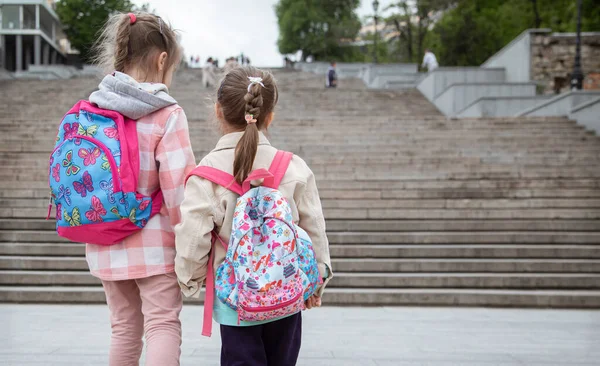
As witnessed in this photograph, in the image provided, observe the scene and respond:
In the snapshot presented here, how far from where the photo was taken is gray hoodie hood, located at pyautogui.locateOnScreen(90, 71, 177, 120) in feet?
8.61

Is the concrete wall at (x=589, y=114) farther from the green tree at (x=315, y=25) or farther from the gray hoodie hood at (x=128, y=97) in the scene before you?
the green tree at (x=315, y=25)

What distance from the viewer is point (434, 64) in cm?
2764

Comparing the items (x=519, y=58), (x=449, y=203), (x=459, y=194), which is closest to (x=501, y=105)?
(x=519, y=58)

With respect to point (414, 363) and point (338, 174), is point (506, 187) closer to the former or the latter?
point (338, 174)

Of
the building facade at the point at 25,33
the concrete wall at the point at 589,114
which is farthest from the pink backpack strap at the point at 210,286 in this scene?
the building facade at the point at 25,33

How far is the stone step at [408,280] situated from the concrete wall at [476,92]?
12.0m

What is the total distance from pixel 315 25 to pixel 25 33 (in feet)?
76.0

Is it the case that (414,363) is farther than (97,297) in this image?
No

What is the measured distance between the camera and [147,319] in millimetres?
2586

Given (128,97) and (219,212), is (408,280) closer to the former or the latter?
(219,212)

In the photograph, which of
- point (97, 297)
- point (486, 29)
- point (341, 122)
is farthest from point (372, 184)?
point (486, 29)

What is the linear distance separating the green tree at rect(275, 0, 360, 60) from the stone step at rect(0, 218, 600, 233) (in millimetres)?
44110

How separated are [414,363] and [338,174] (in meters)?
6.02

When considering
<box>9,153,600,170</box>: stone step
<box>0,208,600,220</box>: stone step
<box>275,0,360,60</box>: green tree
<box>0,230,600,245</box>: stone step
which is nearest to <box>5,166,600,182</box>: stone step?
<box>9,153,600,170</box>: stone step
